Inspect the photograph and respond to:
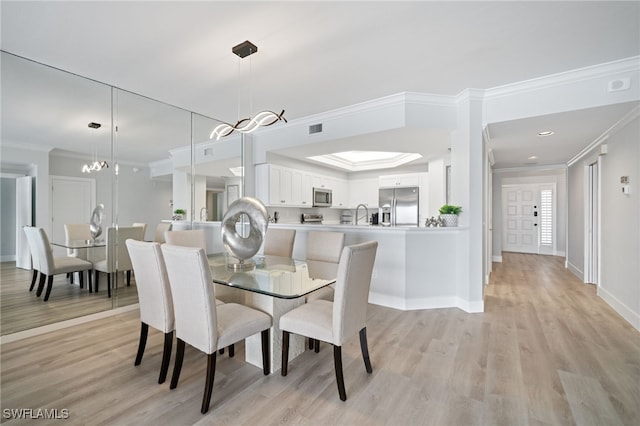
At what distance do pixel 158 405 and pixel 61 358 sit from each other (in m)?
1.23

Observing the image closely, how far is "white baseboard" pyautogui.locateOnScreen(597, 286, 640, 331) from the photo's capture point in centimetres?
294

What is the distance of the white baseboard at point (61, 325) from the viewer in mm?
2646

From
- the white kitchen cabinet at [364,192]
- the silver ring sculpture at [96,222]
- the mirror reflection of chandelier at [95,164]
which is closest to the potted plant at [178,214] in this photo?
the silver ring sculpture at [96,222]

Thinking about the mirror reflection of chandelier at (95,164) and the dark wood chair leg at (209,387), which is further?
the mirror reflection of chandelier at (95,164)

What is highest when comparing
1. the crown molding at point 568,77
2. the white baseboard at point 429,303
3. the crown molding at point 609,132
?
the crown molding at point 568,77

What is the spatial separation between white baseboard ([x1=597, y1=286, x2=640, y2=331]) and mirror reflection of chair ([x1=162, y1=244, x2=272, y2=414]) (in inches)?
148

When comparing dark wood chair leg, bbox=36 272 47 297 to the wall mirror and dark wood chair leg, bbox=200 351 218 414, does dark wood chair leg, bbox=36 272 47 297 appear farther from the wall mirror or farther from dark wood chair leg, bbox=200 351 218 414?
dark wood chair leg, bbox=200 351 218 414

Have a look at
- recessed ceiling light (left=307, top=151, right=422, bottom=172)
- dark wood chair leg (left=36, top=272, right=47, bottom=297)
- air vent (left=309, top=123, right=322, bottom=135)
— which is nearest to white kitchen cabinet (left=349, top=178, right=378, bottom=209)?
recessed ceiling light (left=307, top=151, right=422, bottom=172)

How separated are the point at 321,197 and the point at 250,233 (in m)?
3.92

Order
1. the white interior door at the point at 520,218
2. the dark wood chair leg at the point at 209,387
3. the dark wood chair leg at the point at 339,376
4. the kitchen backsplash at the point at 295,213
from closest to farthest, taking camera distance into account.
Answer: the dark wood chair leg at the point at 209,387
the dark wood chair leg at the point at 339,376
the kitchen backsplash at the point at 295,213
the white interior door at the point at 520,218

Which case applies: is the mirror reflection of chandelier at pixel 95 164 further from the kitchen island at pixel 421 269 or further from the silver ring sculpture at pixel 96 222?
the kitchen island at pixel 421 269

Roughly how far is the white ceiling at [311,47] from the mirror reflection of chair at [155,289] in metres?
1.69

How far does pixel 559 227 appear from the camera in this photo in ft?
25.9

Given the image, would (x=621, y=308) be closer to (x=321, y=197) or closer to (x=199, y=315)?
(x=199, y=315)
